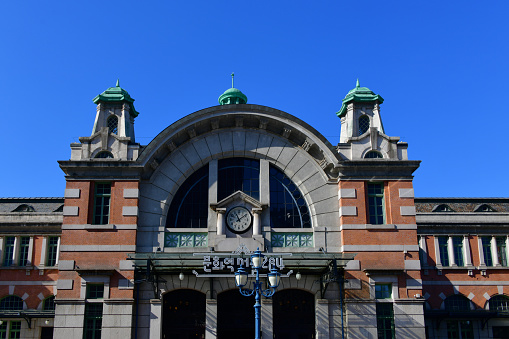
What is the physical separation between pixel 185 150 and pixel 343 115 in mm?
9007

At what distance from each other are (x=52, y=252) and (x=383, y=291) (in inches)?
776

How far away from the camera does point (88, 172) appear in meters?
27.3

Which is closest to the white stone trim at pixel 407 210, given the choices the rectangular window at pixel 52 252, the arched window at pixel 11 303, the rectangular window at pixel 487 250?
the rectangular window at pixel 487 250

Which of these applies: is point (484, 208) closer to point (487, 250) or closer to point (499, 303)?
point (487, 250)

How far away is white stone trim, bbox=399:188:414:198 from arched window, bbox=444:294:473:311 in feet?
33.3

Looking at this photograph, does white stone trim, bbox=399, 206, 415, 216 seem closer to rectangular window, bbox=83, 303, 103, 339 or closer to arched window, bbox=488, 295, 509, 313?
arched window, bbox=488, 295, 509, 313

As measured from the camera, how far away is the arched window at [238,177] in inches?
1094

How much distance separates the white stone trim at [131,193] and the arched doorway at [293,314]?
8.24 m

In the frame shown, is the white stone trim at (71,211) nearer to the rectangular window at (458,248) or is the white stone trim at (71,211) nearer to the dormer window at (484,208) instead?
the rectangular window at (458,248)

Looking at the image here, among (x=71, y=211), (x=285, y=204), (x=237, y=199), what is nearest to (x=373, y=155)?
(x=285, y=204)

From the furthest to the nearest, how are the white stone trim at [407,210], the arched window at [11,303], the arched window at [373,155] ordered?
the arched window at [11,303] < the arched window at [373,155] < the white stone trim at [407,210]

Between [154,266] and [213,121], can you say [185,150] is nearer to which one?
[213,121]

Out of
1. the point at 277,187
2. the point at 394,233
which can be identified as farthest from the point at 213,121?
the point at 394,233

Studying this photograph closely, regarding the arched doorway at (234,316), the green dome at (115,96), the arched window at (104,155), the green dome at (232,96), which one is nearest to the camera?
the arched doorway at (234,316)
